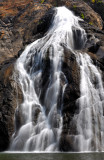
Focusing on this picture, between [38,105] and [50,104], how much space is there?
41.5 inches

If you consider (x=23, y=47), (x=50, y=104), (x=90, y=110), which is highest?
(x=23, y=47)

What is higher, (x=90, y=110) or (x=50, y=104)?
(x=50, y=104)

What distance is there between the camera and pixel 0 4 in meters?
51.8

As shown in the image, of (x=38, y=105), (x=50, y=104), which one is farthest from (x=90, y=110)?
(x=38, y=105)

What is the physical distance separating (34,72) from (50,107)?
4.87m

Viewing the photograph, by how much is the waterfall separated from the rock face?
0.46 meters

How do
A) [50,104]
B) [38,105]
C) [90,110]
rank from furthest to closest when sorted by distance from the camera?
[38,105] < [50,104] < [90,110]

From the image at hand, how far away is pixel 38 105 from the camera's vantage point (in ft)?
55.1

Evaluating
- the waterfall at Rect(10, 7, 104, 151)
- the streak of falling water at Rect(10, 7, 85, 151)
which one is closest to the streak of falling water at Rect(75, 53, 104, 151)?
the waterfall at Rect(10, 7, 104, 151)

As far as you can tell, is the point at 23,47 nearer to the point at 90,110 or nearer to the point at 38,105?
the point at 38,105

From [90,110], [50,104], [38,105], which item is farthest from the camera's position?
[38,105]

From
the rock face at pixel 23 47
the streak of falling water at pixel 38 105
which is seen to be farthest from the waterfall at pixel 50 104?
the rock face at pixel 23 47

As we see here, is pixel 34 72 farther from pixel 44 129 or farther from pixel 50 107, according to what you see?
pixel 44 129

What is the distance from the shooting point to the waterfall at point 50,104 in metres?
14.3
